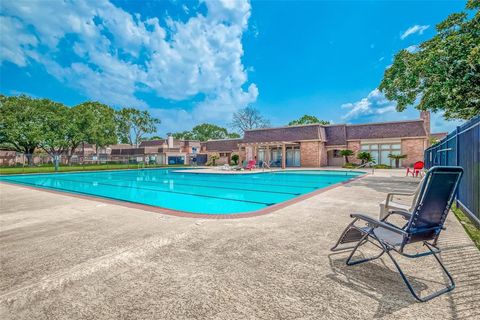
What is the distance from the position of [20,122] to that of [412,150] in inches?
1920

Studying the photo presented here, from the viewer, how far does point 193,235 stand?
3.92 metres

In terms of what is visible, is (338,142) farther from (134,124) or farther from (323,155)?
(134,124)

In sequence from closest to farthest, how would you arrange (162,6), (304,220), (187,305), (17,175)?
(187,305)
(304,220)
(162,6)
(17,175)

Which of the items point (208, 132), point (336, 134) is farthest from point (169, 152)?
point (208, 132)

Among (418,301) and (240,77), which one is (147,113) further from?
(418,301)

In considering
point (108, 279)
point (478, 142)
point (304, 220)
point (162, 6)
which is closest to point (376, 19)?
point (162, 6)

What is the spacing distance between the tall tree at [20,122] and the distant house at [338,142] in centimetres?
2795

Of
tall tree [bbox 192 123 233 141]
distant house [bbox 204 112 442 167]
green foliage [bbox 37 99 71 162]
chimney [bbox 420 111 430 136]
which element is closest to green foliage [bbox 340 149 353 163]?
distant house [bbox 204 112 442 167]

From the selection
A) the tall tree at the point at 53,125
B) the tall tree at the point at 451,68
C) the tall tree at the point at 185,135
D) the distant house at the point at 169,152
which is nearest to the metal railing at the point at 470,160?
the tall tree at the point at 451,68

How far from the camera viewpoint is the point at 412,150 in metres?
24.4

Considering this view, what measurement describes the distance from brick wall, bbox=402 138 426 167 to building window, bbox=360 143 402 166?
62 centimetres

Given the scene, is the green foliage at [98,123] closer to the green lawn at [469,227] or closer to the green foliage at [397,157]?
the green foliage at [397,157]

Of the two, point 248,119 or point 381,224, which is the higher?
point 248,119

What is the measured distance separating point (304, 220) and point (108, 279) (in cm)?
366
